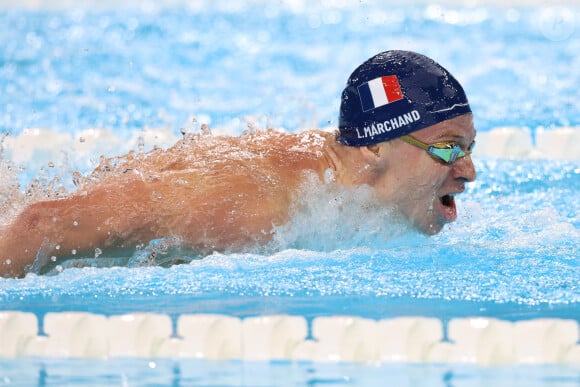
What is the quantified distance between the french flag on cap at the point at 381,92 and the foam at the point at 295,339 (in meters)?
0.86

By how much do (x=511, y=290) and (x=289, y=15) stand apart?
229 inches

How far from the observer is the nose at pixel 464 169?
3064 mm

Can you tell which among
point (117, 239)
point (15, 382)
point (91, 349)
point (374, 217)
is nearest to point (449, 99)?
point (374, 217)

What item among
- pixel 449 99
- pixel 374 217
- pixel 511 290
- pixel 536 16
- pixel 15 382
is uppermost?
pixel 536 16

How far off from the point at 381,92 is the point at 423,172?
0.28 meters

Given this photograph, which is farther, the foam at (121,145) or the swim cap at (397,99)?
the foam at (121,145)

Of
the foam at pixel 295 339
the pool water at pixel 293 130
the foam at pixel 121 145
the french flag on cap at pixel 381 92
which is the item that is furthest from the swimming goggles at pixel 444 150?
the foam at pixel 121 145

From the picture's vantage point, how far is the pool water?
102 inches

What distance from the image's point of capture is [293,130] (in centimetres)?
570

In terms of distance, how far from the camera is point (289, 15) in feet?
27.1

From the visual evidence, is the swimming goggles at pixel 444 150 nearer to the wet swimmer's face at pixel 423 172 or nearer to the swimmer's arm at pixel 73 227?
the wet swimmer's face at pixel 423 172

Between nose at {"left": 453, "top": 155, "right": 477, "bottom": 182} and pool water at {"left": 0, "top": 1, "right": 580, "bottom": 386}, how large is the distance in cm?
25

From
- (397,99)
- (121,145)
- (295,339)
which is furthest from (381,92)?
(121,145)

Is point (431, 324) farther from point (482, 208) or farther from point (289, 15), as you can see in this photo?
point (289, 15)
